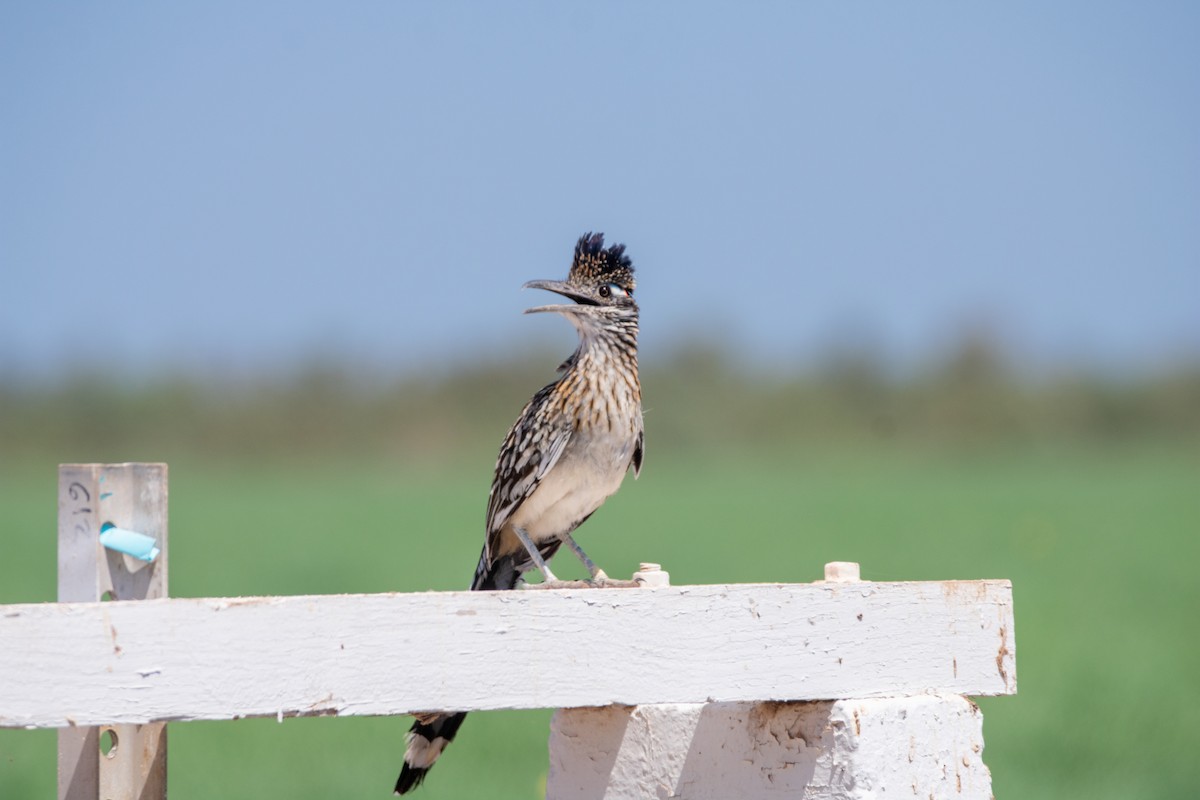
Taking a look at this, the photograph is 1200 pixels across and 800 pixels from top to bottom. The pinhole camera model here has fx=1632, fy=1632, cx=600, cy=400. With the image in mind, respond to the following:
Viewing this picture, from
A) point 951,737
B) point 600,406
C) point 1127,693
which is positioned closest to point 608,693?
point 951,737

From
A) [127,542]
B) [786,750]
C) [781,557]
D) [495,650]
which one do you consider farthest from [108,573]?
[781,557]

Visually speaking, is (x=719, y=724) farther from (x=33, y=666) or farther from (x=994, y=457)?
(x=994, y=457)

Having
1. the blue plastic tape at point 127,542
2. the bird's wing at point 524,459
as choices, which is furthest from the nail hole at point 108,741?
the bird's wing at point 524,459

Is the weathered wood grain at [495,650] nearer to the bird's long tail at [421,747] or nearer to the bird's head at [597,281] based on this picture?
the bird's long tail at [421,747]

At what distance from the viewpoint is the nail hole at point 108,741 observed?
198 inches

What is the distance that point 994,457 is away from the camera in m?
45.1

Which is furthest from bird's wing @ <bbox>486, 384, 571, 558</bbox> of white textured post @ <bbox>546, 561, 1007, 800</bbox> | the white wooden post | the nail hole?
the nail hole

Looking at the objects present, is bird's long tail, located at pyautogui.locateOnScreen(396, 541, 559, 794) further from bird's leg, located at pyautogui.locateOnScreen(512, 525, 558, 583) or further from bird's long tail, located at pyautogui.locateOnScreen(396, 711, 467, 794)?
bird's leg, located at pyautogui.locateOnScreen(512, 525, 558, 583)

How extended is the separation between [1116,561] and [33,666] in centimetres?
2019

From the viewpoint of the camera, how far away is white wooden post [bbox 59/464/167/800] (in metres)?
4.87

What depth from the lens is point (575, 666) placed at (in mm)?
4586

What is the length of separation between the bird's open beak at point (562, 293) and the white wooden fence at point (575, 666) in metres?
1.31

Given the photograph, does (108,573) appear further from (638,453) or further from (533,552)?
(638,453)

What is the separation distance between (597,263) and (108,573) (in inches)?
92.3
